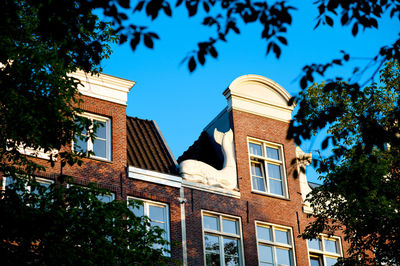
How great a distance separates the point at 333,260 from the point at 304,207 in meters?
2.30

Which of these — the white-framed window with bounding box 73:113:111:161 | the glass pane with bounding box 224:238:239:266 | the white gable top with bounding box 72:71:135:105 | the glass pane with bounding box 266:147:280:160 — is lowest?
the glass pane with bounding box 224:238:239:266

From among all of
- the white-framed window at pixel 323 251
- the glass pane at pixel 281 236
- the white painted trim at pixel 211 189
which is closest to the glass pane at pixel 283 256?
the glass pane at pixel 281 236

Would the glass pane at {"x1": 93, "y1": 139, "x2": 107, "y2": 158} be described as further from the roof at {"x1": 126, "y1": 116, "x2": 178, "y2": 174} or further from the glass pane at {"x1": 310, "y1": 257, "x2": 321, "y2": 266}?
the glass pane at {"x1": 310, "y1": 257, "x2": 321, "y2": 266}

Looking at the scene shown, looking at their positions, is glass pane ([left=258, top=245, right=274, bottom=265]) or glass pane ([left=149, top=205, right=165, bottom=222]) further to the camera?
glass pane ([left=258, top=245, right=274, bottom=265])

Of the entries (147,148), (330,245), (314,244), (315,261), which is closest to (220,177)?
(147,148)

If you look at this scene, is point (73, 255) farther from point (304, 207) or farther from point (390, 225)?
point (304, 207)

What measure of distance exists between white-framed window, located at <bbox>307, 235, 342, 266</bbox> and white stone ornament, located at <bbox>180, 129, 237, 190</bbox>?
3879 millimetres

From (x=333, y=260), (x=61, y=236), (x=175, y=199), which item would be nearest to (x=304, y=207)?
(x=333, y=260)

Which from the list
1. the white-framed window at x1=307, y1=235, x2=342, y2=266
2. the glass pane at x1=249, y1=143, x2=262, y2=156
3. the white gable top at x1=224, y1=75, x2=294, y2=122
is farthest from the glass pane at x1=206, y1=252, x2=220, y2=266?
the white gable top at x1=224, y1=75, x2=294, y2=122

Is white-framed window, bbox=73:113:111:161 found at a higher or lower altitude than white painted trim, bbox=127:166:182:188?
Result: higher

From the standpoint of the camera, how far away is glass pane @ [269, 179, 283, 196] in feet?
85.3

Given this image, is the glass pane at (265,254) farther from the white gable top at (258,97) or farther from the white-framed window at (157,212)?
the white gable top at (258,97)

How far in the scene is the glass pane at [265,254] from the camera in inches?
959

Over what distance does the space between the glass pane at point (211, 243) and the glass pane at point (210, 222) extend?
0.33m
